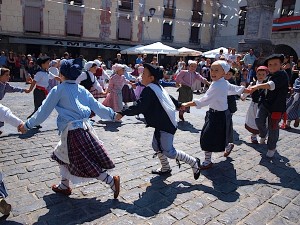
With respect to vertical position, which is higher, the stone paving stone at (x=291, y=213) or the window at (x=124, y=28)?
the window at (x=124, y=28)

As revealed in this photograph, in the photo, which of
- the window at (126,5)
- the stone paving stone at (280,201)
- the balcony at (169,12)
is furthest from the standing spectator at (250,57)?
the balcony at (169,12)

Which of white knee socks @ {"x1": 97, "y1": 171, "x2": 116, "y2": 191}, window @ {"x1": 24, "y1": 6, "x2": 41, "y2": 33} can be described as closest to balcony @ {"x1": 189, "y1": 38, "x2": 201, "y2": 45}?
window @ {"x1": 24, "y1": 6, "x2": 41, "y2": 33}

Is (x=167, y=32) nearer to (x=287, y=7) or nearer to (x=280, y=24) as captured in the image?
(x=280, y=24)

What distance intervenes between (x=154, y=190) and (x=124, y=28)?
27.3 m

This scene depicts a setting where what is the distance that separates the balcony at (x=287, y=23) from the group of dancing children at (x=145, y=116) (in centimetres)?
2166

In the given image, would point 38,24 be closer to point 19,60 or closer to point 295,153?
point 19,60

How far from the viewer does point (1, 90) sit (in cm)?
486

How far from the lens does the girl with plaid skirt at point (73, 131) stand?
10.2 feet

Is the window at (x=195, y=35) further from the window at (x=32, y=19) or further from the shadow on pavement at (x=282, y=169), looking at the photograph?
the shadow on pavement at (x=282, y=169)

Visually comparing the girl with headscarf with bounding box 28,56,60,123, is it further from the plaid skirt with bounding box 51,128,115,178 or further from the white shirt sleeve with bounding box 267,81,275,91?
the white shirt sleeve with bounding box 267,81,275,91

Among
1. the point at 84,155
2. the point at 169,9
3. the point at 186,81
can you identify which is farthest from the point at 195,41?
the point at 84,155

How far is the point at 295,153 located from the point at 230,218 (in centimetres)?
312

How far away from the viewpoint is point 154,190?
3.69m

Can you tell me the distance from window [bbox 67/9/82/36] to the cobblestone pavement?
23.1 metres
